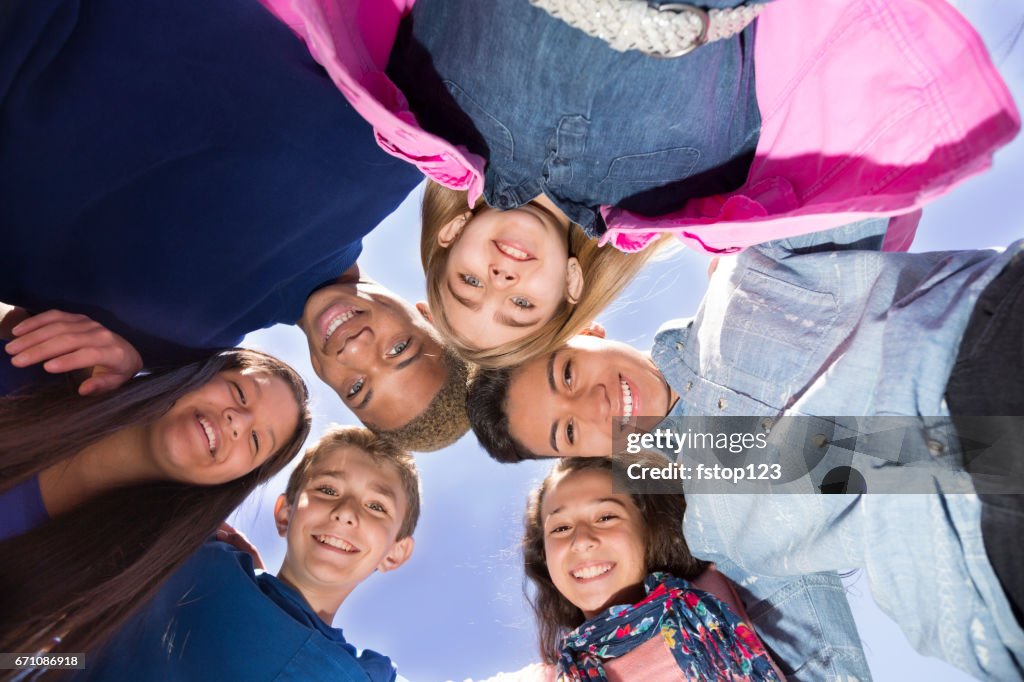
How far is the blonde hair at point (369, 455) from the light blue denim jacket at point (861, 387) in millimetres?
1683

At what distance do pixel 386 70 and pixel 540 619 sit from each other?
8.52 ft

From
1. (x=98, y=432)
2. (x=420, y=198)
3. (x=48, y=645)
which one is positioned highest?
(x=420, y=198)

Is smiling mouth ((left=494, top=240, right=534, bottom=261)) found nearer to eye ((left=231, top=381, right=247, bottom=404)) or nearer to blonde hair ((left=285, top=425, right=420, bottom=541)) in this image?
eye ((left=231, top=381, right=247, bottom=404))

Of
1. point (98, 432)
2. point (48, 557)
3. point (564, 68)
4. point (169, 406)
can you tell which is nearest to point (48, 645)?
point (48, 557)

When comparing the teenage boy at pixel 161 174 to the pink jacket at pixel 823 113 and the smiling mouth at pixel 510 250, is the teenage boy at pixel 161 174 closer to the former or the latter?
the pink jacket at pixel 823 113

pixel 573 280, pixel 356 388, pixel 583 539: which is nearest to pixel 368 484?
pixel 356 388

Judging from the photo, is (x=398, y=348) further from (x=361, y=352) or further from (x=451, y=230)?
(x=451, y=230)

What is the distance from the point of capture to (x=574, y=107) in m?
1.96

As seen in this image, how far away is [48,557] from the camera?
97.7 inches

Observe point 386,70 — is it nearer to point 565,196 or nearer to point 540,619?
point 565,196

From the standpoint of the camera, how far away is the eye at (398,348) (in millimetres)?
3219

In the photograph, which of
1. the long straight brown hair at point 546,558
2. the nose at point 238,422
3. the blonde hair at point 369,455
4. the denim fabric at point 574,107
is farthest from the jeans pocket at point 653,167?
the blonde hair at point 369,455

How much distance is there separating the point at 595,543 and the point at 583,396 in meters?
0.63

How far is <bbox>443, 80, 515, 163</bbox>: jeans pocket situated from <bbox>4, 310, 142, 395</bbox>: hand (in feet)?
4.86
